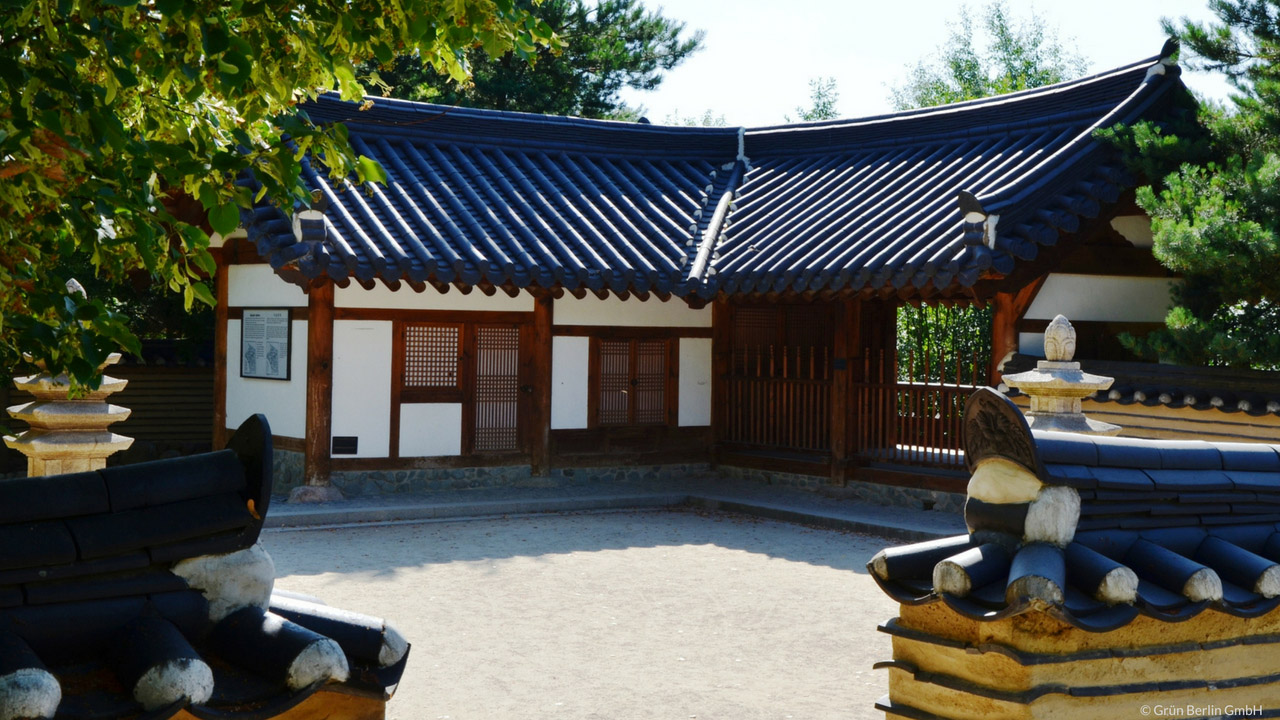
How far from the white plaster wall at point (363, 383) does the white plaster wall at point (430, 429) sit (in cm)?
22

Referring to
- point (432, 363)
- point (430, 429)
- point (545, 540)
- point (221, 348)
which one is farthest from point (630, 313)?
point (221, 348)

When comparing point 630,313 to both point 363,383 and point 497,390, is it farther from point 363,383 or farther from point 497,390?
point 363,383

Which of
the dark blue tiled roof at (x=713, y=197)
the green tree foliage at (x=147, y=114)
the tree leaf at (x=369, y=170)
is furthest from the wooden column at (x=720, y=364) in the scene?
the tree leaf at (x=369, y=170)

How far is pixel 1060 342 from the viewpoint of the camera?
641 centimetres

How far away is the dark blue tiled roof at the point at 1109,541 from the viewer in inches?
139

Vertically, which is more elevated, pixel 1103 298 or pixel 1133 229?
pixel 1133 229

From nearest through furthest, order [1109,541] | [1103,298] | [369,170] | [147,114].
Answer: [369,170], [1109,541], [147,114], [1103,298]

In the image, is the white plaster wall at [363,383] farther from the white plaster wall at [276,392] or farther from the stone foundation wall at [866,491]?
the stone foundation wall at [866,491]

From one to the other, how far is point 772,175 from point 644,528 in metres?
5.97

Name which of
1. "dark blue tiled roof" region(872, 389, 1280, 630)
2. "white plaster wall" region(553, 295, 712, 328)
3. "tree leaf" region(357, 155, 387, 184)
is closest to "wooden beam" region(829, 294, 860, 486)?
"white plaster wall" region(553, 295, 712, 328)

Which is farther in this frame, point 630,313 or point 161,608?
point 630,313

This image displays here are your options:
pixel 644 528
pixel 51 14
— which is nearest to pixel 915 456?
pixel 644 528

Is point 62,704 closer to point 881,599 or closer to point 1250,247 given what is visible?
point 881,599

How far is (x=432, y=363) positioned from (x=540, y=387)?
1.27 meters
